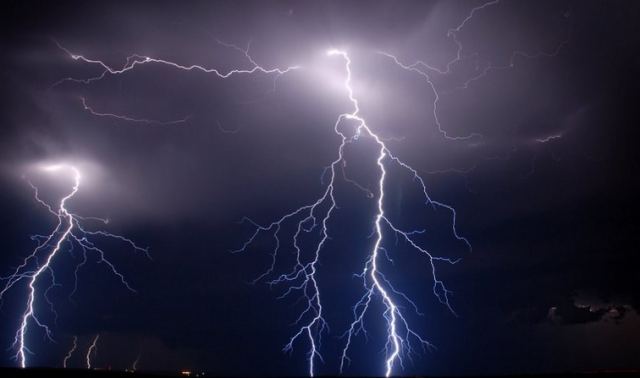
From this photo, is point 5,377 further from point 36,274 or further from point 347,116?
point 36,274

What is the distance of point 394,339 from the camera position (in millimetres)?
13703

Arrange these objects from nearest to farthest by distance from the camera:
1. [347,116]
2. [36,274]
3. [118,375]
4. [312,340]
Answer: [118,375], [312,340], [347,116], [36,274]

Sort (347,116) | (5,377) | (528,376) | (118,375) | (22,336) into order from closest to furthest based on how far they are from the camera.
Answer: (5,377), (118,375), (528,376), (347,116), (22,336)

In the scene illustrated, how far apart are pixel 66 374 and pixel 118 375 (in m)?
0.50

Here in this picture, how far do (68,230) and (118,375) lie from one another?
1451cm

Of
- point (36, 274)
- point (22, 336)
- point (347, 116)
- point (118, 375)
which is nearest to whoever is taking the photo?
point (118, 375)

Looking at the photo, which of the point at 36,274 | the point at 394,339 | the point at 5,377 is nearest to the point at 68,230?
the point at 36,274

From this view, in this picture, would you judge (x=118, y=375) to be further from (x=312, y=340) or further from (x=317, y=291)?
(x=317, y=291)

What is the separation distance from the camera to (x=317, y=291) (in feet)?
47.2

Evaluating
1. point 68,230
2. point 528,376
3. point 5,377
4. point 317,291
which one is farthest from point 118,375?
point 68,230

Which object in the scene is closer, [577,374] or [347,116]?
[577,374]

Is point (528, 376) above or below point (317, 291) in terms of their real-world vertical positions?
below

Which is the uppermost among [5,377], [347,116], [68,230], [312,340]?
[347,116]

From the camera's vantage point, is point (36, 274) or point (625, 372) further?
point (36, 274)
